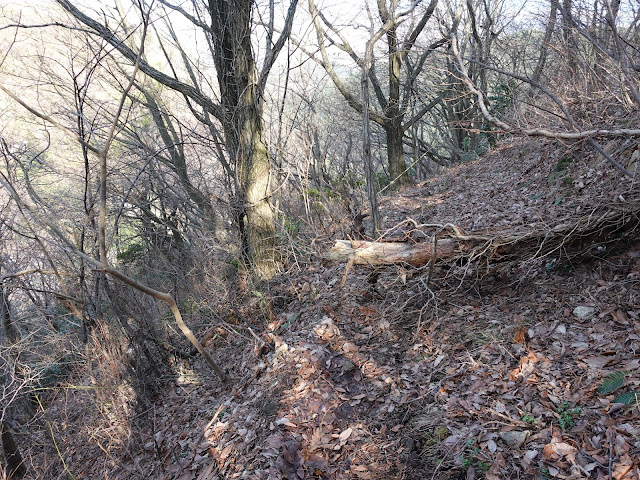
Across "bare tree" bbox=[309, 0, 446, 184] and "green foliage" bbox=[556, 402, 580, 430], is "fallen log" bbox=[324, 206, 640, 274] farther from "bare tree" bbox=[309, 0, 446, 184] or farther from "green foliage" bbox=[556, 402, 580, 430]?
"bare tree" bbox=[309, 0, 446, 184]

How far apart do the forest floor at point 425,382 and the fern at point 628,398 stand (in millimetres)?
30

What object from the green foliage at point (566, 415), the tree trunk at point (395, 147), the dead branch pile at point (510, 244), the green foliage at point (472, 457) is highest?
the tree trunk at point (395, 147)

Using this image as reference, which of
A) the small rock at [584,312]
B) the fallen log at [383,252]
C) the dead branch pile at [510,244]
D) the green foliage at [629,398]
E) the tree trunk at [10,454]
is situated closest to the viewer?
the green foliage at [629,398]

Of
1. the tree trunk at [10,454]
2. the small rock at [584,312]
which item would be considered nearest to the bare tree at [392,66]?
the small rock at [584,312]

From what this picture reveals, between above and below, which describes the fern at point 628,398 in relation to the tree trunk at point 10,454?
above

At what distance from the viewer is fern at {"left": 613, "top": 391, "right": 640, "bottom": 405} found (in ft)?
8.58

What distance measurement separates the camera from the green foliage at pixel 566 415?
108 inches

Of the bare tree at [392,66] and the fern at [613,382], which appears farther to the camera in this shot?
the bare tree at [392,66]

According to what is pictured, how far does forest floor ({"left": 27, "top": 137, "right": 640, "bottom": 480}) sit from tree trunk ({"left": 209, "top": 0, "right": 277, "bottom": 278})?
84 centimetres

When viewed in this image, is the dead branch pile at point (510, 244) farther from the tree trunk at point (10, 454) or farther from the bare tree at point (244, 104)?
the tree trunk at point (10, 454)

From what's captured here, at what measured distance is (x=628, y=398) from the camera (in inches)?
104

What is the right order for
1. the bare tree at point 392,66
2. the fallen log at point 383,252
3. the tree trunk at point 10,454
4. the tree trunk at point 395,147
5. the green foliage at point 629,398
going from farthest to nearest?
the tree trunk at point 395,147 → the bare tree at point 392,66 → the tree trunk at point 10,454 → the fallen log at point 383,252 → the green foliage at point 629,398

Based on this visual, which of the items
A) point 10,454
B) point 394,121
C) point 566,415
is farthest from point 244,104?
point 394,121

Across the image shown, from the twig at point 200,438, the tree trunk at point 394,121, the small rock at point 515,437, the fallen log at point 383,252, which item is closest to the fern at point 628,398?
the small rock at point 515,437
